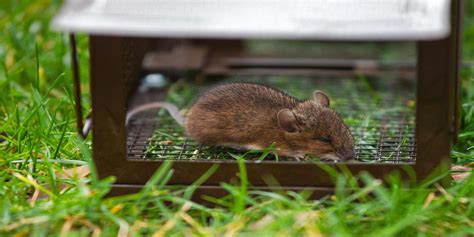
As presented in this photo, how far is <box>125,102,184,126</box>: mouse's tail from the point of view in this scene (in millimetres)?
5867

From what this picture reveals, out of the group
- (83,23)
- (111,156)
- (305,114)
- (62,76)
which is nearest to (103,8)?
(83,23)

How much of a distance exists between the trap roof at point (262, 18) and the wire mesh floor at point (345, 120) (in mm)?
1008

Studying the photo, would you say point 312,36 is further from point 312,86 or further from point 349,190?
point 312,86

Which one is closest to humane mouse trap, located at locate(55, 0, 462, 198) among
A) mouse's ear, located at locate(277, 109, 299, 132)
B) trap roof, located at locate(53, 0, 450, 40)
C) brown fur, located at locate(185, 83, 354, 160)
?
trap roof, located at locate(53, 0, 450, 40)

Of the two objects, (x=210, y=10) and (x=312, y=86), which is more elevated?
(x=210, y=10)

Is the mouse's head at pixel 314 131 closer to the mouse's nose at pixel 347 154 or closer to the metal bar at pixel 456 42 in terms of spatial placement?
the mouse's nose at pixel 347 154

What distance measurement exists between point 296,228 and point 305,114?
48.6 inches

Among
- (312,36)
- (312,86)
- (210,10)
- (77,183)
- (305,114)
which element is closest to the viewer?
(312,36)

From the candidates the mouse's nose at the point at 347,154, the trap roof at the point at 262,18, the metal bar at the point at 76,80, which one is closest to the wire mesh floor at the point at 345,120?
the mouse's nose at the point at 347,154

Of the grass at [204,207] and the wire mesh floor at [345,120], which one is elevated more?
the grass at [204,207]

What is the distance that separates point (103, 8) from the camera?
4.21 m

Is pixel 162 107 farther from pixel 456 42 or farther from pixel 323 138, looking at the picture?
pixel 456 42

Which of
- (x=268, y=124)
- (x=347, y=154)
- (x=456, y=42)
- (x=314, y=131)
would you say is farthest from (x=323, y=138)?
(x=456, y=42)

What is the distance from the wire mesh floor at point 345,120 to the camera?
5254 millimetres
